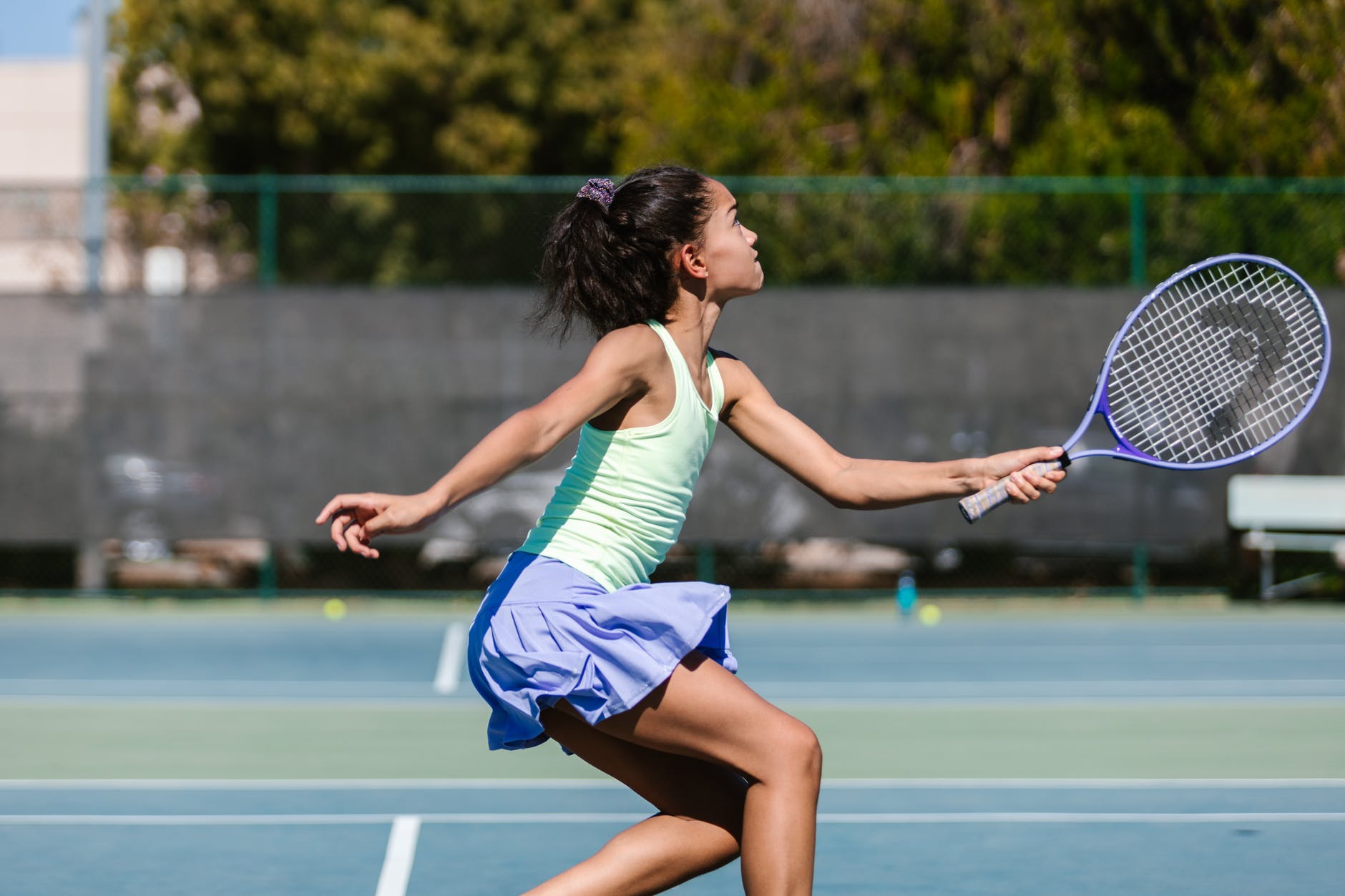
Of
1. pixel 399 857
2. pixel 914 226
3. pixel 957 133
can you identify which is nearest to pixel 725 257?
pixel 399 857

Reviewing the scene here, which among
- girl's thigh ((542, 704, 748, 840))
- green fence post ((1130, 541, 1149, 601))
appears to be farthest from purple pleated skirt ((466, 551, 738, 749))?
green fence post ((1130, 541, 1149, 601))

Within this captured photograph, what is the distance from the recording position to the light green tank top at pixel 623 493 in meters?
2.81

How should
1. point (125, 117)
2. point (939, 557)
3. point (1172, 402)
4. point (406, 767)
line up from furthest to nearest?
point (125, 117) < point (939, 557) < point (406, 767) < point (1172, 402)

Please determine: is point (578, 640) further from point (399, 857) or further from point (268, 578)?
point (268, 578)

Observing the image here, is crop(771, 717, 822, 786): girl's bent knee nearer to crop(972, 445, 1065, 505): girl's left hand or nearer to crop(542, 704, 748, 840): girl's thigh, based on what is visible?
crop(542, 704, 748, 840): girl's thigh

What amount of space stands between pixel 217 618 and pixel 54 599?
130cm

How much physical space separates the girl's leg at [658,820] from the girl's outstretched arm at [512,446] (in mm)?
510

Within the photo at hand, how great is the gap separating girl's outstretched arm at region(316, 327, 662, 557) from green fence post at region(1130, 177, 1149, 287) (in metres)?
8.92

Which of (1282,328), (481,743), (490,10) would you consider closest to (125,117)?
(490,10)

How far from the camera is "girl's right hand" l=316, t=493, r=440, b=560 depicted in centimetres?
244

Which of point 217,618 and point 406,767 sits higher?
point 406,767

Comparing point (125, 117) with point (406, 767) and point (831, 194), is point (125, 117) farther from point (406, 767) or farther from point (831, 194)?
point (406, 767)

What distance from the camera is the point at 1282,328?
4.30m

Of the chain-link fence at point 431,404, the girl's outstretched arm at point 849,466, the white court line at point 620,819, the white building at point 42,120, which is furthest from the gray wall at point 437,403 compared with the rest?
the white building at point 42,120
